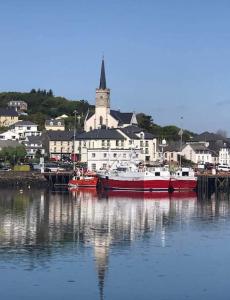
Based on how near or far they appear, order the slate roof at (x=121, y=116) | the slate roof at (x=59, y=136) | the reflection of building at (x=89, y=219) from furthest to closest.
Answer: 1. the slate roof at (x=121, y=116)
2. the slate roof at (x=59, y=136)
3. the reflection of building at (x=89, y=219)

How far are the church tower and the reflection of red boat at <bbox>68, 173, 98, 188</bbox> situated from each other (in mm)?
32095

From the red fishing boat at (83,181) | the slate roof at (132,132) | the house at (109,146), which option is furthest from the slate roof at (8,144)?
the red fishing boat at (83,181)

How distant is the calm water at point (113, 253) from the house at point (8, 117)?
88.8 meters

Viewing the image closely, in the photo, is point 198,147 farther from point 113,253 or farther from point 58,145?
Result: point 113,253

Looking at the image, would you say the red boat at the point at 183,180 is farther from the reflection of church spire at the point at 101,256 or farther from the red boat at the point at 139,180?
the reflection of church spire at the point at 101,256

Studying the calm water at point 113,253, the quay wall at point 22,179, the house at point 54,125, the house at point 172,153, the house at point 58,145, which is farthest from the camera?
the house at point 54,125

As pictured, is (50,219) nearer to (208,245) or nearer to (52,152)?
(208,245)

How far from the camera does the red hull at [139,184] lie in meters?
69.6

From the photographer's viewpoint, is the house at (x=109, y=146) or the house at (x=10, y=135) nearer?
the house at (x=109, y=146)

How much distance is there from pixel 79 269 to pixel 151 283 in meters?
2.98

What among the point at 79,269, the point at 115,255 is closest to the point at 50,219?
the point at 115,255

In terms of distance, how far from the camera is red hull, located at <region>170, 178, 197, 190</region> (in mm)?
71438

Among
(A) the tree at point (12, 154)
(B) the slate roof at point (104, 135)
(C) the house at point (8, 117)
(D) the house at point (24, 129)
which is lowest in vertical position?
(A) the tree at point (12, 154)

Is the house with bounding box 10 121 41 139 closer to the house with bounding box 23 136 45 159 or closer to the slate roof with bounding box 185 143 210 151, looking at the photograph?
the house with bounding box 23 136 45 159
